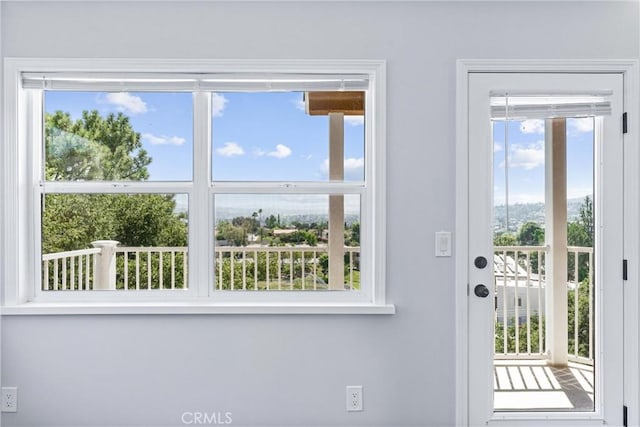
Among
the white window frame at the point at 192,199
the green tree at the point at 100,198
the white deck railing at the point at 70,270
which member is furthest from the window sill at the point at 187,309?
the green tree at the point at 100,198

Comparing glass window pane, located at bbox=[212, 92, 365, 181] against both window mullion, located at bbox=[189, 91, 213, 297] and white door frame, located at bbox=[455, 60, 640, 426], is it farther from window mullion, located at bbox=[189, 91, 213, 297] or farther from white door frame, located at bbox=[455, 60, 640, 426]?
white door frame, located at bbox=[455, 60, 640, 426]

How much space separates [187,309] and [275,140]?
3.22ft

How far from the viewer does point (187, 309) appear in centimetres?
213

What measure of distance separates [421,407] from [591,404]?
886 mm

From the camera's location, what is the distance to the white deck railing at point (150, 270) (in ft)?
7.41

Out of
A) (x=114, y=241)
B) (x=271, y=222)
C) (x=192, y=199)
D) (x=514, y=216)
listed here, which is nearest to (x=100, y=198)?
(x=114, y=241)

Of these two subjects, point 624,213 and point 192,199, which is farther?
point 192,199

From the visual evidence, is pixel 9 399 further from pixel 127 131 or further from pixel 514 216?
pixel 514 216

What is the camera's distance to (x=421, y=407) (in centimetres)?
214

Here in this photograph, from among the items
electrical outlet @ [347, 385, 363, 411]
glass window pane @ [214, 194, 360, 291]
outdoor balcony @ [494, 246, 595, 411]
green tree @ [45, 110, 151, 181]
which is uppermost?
green tree @ [45, 110, 151, 181]

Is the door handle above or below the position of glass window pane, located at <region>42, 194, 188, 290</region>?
below

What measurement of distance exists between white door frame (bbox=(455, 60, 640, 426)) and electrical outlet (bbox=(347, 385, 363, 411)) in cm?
49

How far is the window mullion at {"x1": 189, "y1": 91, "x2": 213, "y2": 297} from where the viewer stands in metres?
2.23

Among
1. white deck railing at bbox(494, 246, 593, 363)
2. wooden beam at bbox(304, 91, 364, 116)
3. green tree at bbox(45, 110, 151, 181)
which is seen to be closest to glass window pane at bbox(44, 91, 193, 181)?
green tree at bbox(45, 110, 151, 181)
